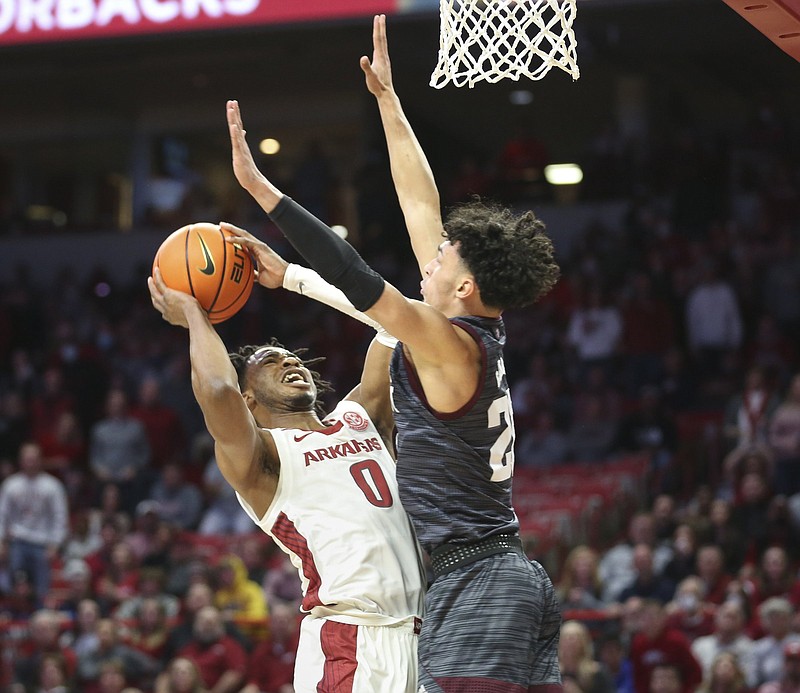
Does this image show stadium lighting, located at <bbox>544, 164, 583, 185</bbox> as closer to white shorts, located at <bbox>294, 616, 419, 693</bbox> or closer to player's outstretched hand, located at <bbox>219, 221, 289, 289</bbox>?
player's outstretched hand, located at <bbox>219, 221, 289, 289</bbox>

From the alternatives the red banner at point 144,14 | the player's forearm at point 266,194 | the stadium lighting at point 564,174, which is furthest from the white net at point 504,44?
the stadium lighting at point 564,174

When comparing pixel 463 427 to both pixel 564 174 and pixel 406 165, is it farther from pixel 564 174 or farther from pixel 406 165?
pixel 564 174

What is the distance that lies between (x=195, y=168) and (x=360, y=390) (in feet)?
44.7

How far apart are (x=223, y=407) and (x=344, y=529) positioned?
1.74ft

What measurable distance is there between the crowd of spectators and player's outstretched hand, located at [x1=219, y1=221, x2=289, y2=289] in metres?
4.12

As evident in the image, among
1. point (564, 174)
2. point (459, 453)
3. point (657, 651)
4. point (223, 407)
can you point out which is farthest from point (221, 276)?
point (564, 174)

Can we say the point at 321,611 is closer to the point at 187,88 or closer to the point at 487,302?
the point at 487,302

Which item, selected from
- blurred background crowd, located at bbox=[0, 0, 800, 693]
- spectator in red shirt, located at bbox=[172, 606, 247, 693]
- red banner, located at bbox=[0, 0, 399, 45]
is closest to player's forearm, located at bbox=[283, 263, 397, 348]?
blurred background crowd, located at bbox=[0, 0, 800, 693]

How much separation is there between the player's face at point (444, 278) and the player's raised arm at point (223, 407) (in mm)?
688

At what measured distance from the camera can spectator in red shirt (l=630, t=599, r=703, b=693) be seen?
7.78 m

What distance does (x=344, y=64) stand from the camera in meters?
16.2

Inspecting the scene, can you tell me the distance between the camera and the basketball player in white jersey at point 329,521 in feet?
13.0

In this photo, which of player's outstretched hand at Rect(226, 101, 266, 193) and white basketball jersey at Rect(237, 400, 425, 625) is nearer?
player's outstretched hand at Rect(226, 101, 266, 193)

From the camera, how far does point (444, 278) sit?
3701 millimetres
